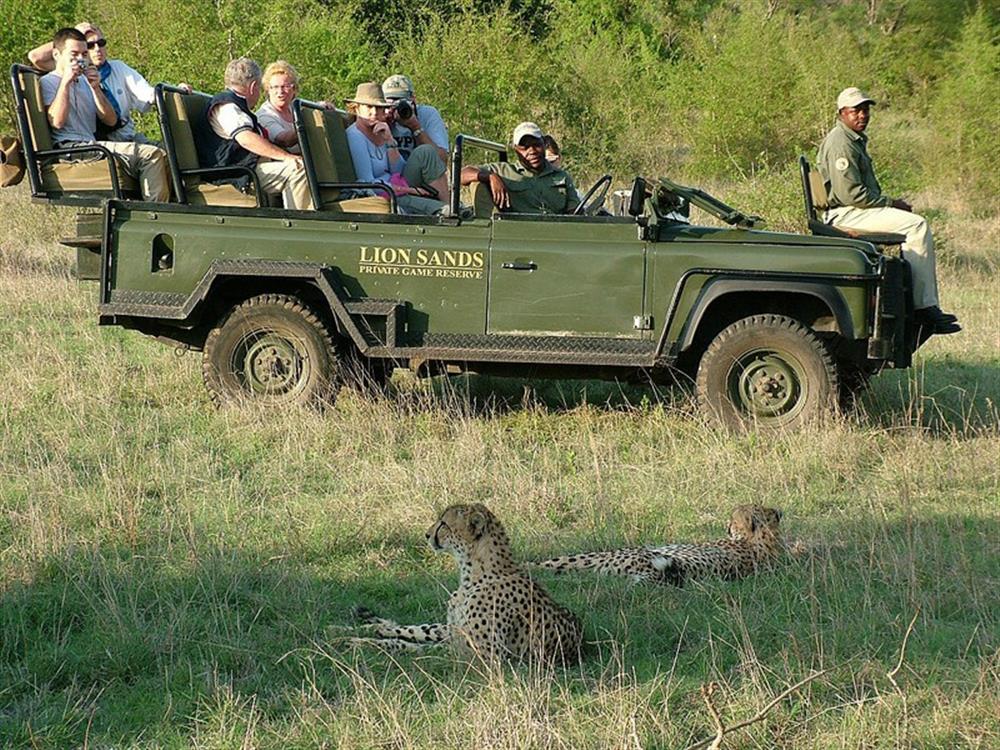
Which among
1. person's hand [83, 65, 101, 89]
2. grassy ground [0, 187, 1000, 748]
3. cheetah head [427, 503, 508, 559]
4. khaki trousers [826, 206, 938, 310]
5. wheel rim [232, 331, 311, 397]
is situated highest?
person's hand [83, 65, 101, 89]

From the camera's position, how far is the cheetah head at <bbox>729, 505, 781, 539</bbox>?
5.93 metres

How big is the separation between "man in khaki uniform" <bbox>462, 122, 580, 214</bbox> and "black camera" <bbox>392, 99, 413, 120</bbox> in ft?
2.19

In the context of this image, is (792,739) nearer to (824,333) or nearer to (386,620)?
(386,620)

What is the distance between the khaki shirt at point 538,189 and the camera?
8836mm

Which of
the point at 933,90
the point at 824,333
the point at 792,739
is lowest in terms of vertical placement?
the point at 792,739

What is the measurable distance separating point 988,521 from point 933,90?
74.8 feet

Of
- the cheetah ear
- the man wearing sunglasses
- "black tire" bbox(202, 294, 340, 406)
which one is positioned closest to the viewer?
the cheetah ear

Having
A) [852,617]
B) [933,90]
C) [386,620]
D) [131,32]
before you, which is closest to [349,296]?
[386,620]

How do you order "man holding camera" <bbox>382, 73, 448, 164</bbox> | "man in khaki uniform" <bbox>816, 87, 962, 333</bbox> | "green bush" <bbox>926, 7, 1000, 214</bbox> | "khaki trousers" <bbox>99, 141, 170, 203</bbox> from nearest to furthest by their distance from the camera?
"khaki trousers" <bbox>99, 141, 170, 203</bbox> < "man in khaki uniform" <bbox>816, 87, 962, 333</bbox> < "man holding camera" <bbox>382, 73, 448, 164</bbox> < "green bush" <bbox>926, 7, 1000, 214</bbox>

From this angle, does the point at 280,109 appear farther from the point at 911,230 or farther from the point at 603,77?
the point at 603,77

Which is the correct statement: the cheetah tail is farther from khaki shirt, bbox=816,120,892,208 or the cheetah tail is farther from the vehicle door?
khaki shirt, bbox=816,120,892,208

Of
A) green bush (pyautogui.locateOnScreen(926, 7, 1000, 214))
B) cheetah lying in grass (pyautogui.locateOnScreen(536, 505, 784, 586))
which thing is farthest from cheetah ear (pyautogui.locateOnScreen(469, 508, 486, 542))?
green bush (pyautogui.locateOnScreen(926, 7, 1000, 214))

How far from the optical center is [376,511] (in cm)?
636

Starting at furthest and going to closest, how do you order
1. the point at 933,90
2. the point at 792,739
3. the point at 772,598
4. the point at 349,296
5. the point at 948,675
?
the point at 933,90 → the point at 349,296 → the point at 772,598 → the point at 948,675 → the point at 792,739
